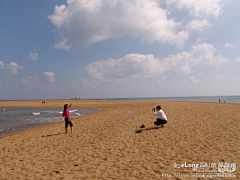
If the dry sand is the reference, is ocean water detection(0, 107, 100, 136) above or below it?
below

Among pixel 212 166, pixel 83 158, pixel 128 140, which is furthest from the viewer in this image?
pixel 128 140

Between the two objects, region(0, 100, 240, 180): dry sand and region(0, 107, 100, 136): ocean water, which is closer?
region(0, 100, 240, 180): dry sand

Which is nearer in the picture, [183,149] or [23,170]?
[23,170]

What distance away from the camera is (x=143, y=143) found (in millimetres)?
7641

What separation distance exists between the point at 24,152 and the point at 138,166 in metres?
5.89

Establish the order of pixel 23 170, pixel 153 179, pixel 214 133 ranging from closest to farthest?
pixel 153 179
pixel 23 170
pixel 214 133

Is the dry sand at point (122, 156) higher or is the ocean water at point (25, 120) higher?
the dry sand at point (122, 156)

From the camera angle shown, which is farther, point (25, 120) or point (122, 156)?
point (25, 120)

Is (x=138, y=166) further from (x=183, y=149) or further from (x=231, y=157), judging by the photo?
(x=231, y=157)

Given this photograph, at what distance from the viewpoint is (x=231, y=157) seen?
554cm

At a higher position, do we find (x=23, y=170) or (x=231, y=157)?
(x=231, y=157)

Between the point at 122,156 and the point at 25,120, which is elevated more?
the point at 122,156

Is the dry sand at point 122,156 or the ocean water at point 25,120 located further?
the ocean water at point 25,120

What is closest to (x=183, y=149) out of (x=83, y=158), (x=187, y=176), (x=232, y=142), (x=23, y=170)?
(x=187, y=176)
